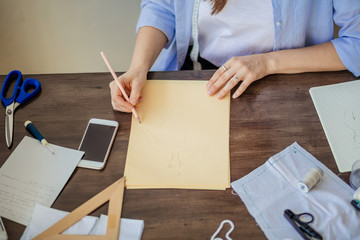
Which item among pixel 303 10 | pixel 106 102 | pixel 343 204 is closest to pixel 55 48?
pixel 106 102

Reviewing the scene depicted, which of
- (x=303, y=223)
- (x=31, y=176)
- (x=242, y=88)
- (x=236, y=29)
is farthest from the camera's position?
(x=236, y=29)

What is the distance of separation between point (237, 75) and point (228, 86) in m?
0.04

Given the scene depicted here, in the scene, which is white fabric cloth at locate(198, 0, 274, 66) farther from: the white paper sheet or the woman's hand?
the white paper sheet

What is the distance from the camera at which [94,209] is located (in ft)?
1.98

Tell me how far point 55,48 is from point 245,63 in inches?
56.2

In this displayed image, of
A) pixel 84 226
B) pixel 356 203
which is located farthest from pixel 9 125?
pixel 356 203

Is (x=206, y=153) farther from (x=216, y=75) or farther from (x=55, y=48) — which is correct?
(x=55, y=48)

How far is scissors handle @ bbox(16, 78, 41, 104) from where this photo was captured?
2.55 ft

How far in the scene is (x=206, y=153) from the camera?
676 millimetres

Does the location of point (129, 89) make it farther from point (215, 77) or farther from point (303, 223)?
point (303, 223)

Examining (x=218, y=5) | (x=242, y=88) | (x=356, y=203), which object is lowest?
(x=356, y=203)

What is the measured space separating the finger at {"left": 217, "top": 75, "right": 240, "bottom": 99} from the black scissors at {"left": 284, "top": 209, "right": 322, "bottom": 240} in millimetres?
324

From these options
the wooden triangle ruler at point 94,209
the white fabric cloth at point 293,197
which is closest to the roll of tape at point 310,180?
the white fabric cloth at point 293,197

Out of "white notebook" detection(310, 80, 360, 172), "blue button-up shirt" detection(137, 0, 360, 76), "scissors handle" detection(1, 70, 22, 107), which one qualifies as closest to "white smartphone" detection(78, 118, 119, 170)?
"scissors handle" detection(1, 70, 22, 107)
